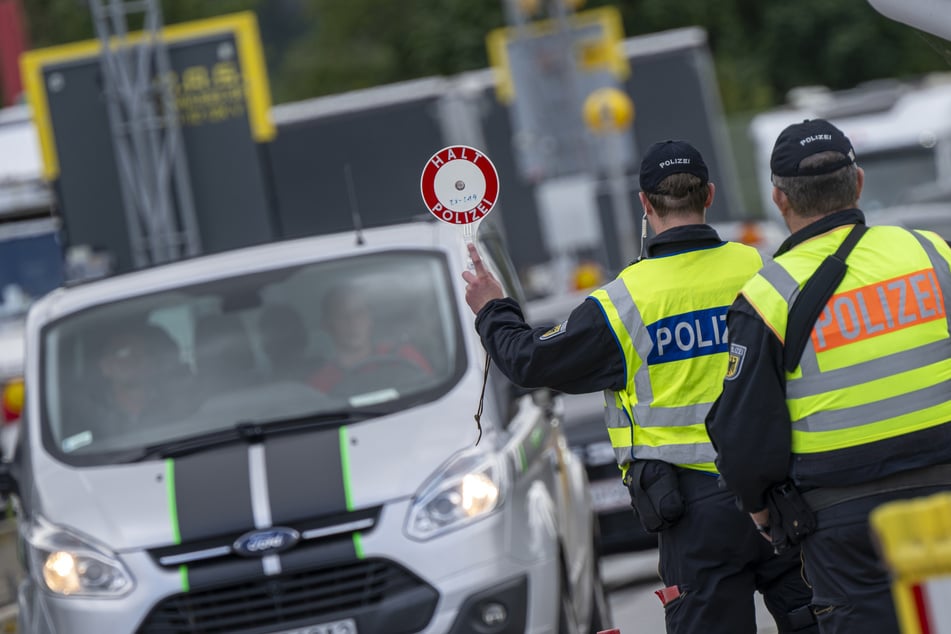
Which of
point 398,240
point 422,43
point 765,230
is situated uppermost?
point 422,43

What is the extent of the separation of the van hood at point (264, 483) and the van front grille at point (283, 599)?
18 cm

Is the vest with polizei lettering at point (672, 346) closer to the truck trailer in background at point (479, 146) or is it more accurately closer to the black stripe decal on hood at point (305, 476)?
the black stripe decal on hood at point (305, 476)

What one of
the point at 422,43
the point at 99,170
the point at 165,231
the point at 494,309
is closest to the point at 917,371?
the point at 494,309

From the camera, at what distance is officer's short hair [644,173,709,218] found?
14.4 ft

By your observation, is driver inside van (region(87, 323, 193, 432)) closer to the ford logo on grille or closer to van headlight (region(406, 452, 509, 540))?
the ford logo on grille

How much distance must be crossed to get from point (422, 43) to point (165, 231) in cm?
3706

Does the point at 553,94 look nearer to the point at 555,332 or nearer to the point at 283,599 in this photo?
the point at 283,599

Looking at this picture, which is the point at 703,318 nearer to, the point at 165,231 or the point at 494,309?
the point at 494,309

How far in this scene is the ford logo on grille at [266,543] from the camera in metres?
5.59

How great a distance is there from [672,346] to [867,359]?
660mm

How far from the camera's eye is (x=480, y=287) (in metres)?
4.49

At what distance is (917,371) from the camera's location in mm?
3836

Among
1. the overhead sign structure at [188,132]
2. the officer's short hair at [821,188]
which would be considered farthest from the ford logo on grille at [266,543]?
the overhead sign structure at [188,132]

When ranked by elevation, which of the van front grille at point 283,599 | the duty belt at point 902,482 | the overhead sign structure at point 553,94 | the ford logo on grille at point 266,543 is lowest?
the van front grille at point 283,599
